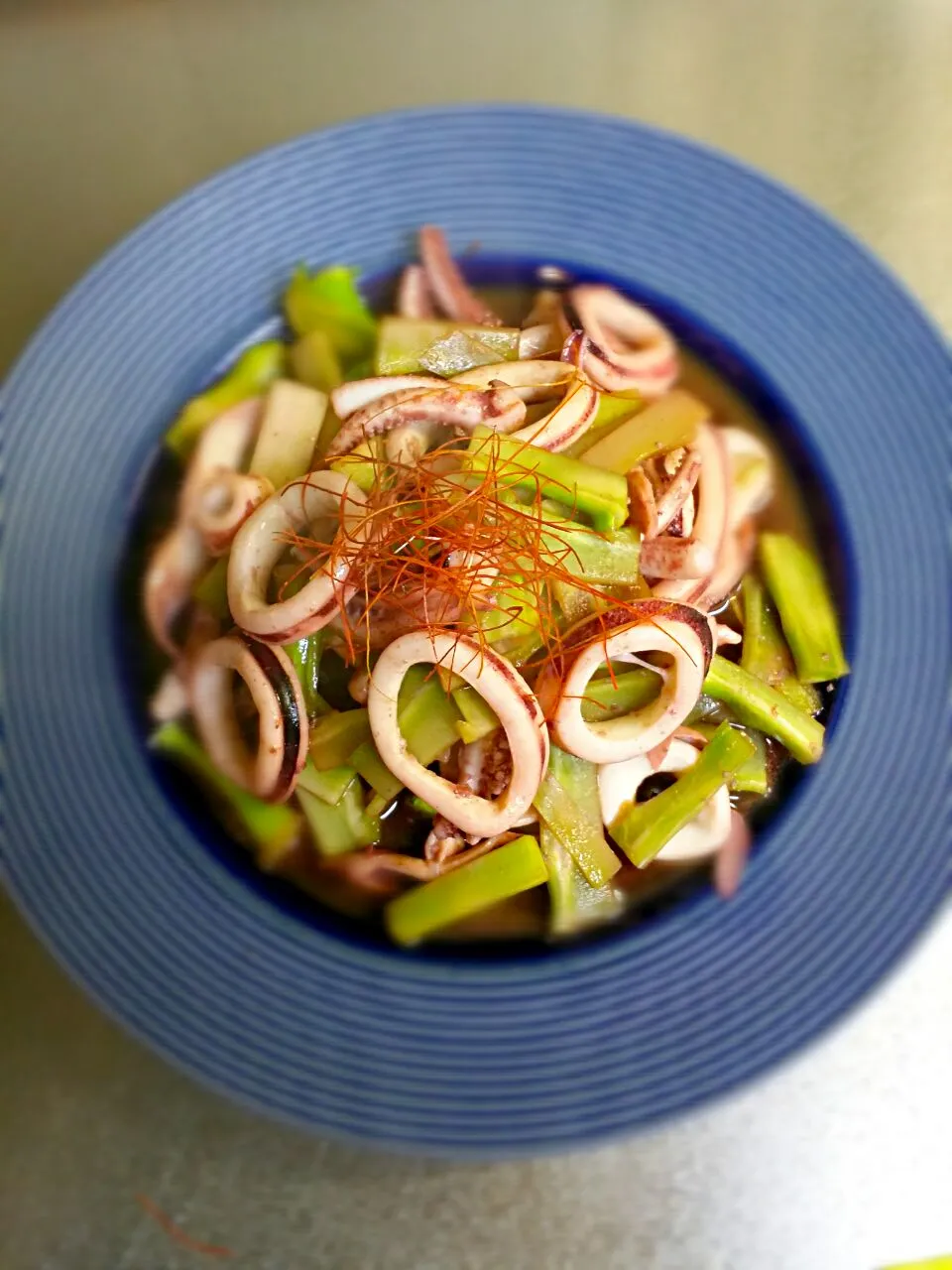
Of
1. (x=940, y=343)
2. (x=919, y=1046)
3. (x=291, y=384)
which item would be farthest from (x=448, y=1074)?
(x=940, y=343)

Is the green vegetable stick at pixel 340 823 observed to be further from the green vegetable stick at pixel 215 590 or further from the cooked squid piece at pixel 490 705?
the green vegetable stick at pixel 215 590

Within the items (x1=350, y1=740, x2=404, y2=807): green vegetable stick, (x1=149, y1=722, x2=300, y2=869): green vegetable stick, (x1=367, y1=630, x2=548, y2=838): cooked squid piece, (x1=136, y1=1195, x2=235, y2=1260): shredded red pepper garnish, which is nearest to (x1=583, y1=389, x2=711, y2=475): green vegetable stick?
(x1=367, y1=630, x2=548, y2=838): cooked squid piece

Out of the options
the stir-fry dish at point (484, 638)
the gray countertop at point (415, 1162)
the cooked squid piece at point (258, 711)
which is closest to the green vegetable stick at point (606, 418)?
the stir-fry dish at point (484, 638)

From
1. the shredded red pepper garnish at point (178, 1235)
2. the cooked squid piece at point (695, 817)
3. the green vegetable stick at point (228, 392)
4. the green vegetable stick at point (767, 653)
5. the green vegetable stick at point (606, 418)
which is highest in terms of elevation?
the green vegetable stick at point (228, 392)

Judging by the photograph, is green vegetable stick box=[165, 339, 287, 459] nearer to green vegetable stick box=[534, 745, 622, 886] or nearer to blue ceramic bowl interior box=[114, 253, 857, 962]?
blue ceramic bowl interior box=[114, 253, 857, 962]

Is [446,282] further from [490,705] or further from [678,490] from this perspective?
[490,705]

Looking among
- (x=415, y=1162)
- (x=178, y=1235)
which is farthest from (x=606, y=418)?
(x=178, y=1235)
